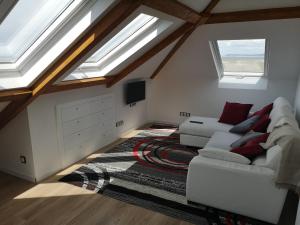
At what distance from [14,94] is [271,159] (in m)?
2.71

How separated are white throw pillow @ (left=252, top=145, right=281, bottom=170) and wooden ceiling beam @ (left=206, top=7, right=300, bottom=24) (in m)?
2.05

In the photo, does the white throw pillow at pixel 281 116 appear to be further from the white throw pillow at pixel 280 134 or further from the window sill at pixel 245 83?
the window sill at pixel 245 83

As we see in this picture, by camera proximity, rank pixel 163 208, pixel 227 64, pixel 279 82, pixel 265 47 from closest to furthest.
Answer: pixel 163 208, pixel 265 47, pixel 279 82, pixel 227 64

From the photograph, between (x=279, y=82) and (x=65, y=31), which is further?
(x=279, y=82)

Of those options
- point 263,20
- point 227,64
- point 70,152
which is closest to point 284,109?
point 263,20

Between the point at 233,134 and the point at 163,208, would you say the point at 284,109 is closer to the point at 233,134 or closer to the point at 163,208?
the point at 233,134

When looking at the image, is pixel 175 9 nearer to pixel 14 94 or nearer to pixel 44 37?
pixel 44 37

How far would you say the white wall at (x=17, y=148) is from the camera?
10.2ft

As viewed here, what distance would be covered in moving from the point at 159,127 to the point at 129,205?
10.2 ft

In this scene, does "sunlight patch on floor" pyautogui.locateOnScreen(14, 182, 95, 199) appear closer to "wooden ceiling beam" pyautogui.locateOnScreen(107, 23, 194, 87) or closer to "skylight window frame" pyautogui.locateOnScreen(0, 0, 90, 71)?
"skylight window frame" pyautogui.locateOnScreen(0, 0, 90, 71)

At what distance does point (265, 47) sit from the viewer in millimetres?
4371

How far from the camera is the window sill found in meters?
5.07

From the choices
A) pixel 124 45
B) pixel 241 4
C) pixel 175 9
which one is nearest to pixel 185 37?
pixel 241 4

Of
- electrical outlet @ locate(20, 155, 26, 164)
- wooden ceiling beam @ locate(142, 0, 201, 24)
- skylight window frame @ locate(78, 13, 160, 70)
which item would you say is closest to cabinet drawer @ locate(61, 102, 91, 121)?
skylight window frame @ locate(78, 13, 160, 70)
